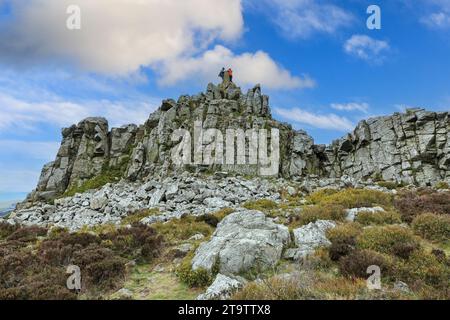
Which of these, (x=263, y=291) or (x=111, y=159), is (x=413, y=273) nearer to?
(x=263, y=291)

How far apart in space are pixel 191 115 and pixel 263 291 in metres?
45.7

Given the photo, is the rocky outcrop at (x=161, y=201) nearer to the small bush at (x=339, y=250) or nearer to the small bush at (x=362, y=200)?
the small bush at (x=362, y=200)

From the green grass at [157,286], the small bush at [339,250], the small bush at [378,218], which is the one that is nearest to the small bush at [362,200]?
the small bush at [378,218]

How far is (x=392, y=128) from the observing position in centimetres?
4894

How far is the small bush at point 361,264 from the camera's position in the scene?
392 inches

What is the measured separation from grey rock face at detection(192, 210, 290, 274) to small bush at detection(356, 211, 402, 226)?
562cm

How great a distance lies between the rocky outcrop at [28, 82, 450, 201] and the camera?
44812 millimetres

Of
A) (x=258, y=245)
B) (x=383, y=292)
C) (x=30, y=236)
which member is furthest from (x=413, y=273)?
(x=30, y=236)

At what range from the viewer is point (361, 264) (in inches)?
399

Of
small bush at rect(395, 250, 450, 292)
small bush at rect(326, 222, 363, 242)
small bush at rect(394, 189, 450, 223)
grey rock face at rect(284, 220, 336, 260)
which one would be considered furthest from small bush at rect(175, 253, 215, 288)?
small bush at rect(394, 189, 450, 223)

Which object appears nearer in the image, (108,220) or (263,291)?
(263,291)

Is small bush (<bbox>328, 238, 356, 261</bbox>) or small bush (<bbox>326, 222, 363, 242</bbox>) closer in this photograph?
small bush (<bbox>328, 238, 356, 261</bbox>)

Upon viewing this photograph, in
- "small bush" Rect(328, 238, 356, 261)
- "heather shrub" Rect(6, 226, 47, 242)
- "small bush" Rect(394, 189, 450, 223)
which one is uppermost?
"small bush" Rect(394, 189, 450, 223)

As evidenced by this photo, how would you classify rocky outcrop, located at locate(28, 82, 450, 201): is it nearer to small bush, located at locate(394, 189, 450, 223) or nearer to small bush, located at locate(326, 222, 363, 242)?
small bush, located at locate(394, 189, 450, 223)
